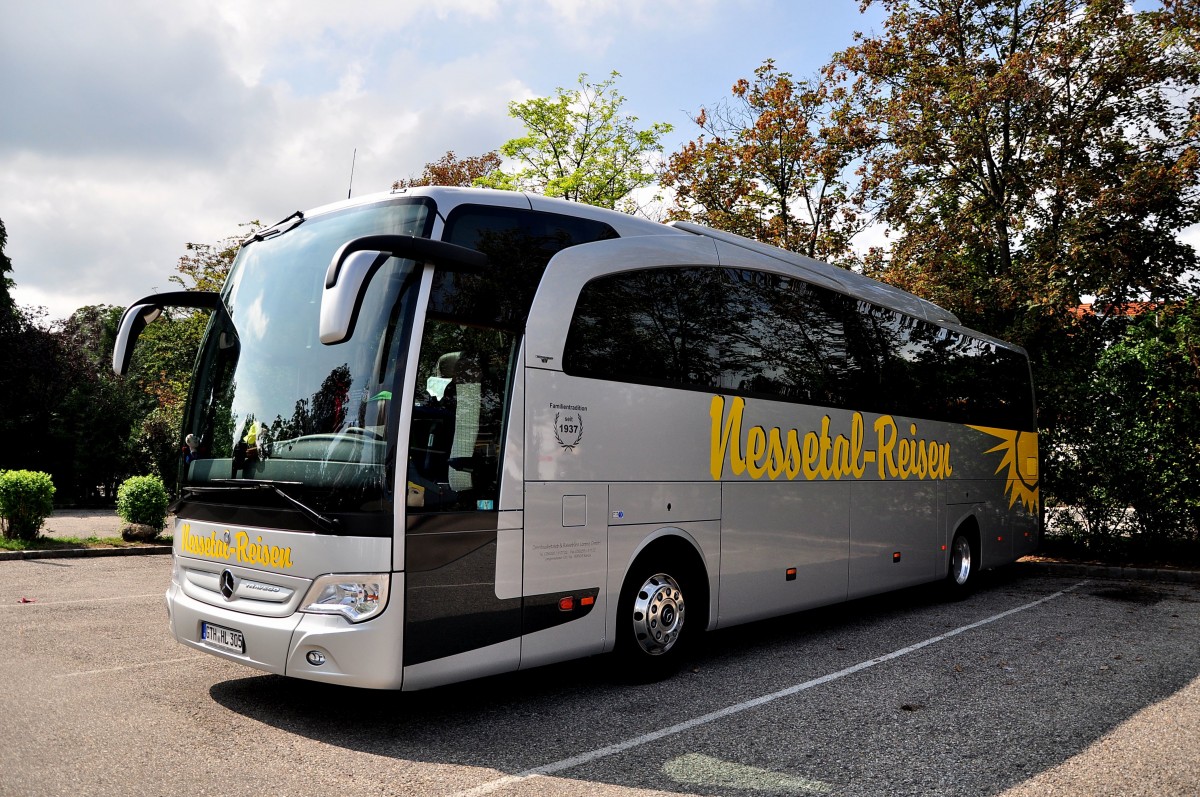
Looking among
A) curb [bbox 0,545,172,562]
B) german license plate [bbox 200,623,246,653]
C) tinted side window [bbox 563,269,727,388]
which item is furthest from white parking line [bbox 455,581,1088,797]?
curb [bbox 0,545,172,562]

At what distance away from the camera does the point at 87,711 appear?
5.74 meters

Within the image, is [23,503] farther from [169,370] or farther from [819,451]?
[169,370]

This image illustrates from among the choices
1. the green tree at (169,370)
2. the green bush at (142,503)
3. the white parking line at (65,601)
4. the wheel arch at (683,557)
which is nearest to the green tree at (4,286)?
the green tree at (169,370)

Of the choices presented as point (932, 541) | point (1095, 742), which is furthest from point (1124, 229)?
point (1095, 742)

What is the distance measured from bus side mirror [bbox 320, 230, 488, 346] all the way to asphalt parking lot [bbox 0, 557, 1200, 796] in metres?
2.40

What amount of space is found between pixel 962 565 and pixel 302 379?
30.7 feet

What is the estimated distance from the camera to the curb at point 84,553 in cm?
1420

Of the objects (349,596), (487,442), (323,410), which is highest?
(323,410)

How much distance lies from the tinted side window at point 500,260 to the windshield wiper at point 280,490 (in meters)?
1.41

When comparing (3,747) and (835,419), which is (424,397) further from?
(835,419)

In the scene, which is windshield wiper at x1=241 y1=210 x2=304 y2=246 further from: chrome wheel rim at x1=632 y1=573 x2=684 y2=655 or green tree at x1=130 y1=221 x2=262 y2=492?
green tree at x1=130 y1=221 x2=262 y2=492

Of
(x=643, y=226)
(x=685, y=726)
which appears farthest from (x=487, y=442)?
(x=643, y=226)

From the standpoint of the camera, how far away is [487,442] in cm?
572

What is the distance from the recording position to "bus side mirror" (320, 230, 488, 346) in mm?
4715
